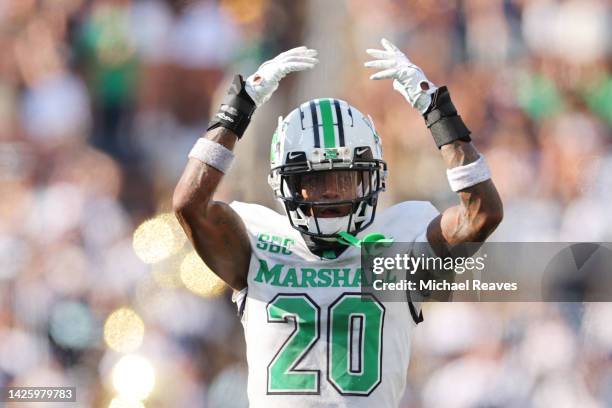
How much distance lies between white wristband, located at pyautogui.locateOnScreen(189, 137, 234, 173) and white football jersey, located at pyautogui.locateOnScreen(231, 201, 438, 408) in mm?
354

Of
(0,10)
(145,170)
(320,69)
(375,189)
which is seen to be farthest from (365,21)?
(375,189)

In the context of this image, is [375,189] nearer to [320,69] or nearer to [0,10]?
[320,69]

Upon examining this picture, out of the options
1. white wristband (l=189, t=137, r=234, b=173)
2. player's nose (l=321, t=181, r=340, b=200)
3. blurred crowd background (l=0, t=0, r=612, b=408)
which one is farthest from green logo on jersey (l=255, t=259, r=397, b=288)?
blurred crowd background (l=0, t=0, r=612, b=408)

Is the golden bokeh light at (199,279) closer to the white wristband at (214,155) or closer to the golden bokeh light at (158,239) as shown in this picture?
the golden bokeh light at (158,239)

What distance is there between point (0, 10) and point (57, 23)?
1.61ft

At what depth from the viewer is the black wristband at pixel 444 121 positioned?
3430mm

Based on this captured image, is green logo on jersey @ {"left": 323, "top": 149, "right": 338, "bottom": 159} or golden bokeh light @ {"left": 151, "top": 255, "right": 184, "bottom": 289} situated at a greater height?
golden bokeh light @ {"left": 151, "top": 255, "right": 184, "bottom": 289}

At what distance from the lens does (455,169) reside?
11.1 ft

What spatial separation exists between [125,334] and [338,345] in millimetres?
2758

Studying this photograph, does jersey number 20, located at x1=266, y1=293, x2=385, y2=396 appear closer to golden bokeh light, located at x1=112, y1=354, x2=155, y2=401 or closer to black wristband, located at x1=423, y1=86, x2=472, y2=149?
black wristband, located at x1=423, y1=86, x2=472, y2=149

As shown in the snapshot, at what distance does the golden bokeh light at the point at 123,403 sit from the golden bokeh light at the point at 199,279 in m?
0.73

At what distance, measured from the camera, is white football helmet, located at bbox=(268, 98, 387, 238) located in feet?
11.6

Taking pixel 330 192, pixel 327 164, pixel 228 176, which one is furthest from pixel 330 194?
pixel 228 176

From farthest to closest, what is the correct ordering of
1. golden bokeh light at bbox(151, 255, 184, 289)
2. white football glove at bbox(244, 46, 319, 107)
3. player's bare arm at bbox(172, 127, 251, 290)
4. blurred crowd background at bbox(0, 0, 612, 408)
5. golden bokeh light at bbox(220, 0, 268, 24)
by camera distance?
1. golden bokeh light at bbox(220, 0, 268, 24)
2. golden bokeh light at bbox(151, 255, 184, 289)
3. blurred crowd background at bbox(0, 0, 612, 408)
4. white football glove at bbox(244, 46, 319, 107)
5. player's bare arm at bbox(172, 127, 251, 290)
